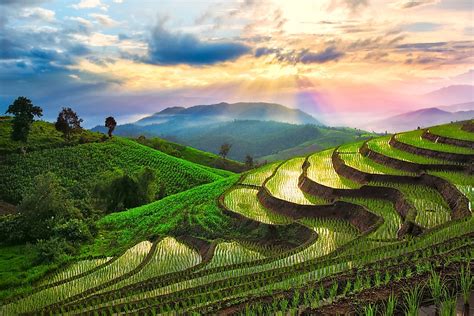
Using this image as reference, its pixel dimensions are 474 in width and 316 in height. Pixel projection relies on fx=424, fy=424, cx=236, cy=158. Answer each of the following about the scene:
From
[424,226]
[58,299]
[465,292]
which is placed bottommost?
[58,299]

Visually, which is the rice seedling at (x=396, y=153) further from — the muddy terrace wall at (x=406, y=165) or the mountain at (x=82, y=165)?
the mountain at (x=82, y=165)

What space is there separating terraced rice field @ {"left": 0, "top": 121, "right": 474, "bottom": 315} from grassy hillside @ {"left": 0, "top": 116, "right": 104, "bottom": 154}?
44161 mm

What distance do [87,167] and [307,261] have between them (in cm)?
4992

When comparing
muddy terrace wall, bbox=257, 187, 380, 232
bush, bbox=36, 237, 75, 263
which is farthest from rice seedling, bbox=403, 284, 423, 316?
bush, bbox=36, 237, 75, 263

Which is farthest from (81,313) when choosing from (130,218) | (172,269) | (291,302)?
(130,218)

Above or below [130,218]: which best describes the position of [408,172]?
above

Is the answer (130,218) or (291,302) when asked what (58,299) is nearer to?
(291,302)

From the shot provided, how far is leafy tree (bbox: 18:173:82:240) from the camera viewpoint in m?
28.2

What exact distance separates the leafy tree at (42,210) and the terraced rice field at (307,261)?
7.43 m

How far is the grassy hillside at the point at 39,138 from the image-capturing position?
61.2m

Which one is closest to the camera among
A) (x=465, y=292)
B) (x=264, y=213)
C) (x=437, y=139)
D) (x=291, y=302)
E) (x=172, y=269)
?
(x=465, y=292)

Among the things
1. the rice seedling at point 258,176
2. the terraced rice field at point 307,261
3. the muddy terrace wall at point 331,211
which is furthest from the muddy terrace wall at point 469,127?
the muddy terrace wall at point 331,211

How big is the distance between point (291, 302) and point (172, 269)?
1009cm

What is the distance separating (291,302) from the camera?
384 inches
